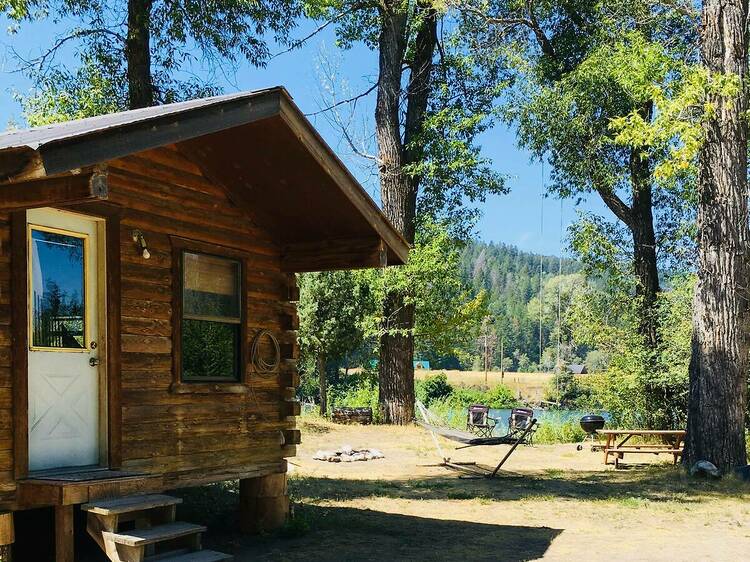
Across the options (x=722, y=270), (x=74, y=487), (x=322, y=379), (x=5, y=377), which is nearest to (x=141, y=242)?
(x=5, y=377)

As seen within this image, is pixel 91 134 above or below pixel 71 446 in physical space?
above

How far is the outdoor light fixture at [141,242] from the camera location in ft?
23.8

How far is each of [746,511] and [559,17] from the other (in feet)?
49.5

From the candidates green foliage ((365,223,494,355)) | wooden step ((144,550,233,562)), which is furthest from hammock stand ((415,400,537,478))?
wooden step ((144,550,233,562))

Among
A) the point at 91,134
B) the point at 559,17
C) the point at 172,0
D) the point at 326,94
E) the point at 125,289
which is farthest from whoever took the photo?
the point at 326,94

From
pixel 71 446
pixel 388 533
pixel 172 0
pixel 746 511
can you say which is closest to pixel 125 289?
pixel 71 446

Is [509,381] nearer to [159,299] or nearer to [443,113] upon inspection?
Answer: [443,113]

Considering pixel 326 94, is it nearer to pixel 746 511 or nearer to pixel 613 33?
pixel 613 33

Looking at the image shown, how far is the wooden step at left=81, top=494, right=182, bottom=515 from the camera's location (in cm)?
589

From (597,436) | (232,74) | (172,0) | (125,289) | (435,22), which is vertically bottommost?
(597,436)

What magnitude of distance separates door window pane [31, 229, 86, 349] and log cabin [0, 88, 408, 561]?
12 mm

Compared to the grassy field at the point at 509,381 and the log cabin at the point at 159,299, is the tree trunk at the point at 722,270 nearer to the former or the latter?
the log cabin at the point at 159,299

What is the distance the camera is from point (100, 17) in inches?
723

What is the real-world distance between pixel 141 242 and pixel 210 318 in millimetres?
1204
